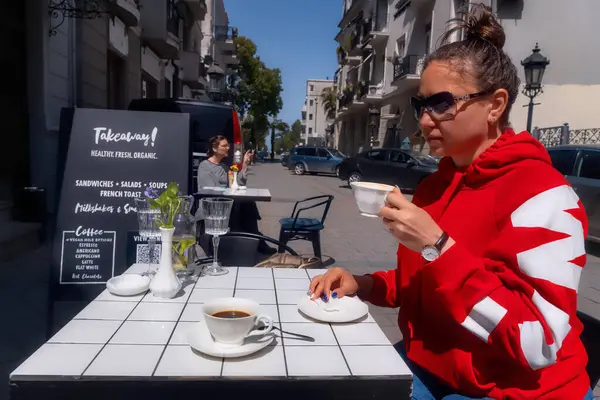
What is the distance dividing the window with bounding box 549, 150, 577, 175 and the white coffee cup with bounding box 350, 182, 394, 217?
7702 millimetres

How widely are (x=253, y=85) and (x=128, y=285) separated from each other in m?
42.8

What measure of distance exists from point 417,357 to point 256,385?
0.75m

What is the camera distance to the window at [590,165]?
24.2 feet

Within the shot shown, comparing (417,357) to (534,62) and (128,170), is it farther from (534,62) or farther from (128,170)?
(534,62)

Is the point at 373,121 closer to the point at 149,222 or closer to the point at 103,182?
the point at 103,182

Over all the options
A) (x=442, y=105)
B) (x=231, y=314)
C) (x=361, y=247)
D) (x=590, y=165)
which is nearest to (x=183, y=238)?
(x=231, y=314)

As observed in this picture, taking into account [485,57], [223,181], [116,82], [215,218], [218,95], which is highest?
[218,95]

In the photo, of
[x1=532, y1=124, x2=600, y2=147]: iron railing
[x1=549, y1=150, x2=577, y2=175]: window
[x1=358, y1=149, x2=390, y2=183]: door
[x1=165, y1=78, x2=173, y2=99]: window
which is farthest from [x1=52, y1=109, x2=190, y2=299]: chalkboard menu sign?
[x1=165, y1=78, x2=173, y2=99]: window

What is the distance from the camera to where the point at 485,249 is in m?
1.40

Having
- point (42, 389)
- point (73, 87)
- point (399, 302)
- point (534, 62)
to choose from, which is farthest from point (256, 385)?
point (534, 62)

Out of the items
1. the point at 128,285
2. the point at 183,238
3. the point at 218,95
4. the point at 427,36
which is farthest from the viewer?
the point at 218,95

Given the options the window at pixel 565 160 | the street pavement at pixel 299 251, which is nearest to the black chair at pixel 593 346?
the street pavement at pixel 299 251

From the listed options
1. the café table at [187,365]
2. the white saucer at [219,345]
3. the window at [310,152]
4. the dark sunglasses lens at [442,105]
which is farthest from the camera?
the window at [310,152]

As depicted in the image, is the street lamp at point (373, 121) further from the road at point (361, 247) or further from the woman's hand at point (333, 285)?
the woman's hand at point (333, 285)
